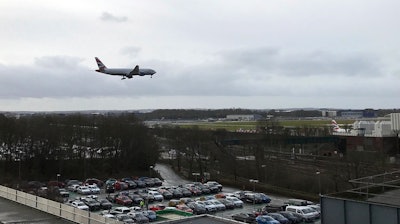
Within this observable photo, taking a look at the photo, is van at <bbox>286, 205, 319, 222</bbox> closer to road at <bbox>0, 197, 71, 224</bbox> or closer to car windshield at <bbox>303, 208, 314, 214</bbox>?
car windshield at <bbox>303, 208, 314, 214</bbox>

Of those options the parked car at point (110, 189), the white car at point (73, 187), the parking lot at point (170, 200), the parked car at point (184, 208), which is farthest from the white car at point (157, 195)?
the white car at point (73, 187)

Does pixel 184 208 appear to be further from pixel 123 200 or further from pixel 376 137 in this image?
pixel 376 137

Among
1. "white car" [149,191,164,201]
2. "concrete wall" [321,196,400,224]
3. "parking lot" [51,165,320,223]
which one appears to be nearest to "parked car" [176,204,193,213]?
"parking lot" [51,165,320,223]

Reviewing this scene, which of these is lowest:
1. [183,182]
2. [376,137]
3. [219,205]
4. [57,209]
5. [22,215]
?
[183,182]

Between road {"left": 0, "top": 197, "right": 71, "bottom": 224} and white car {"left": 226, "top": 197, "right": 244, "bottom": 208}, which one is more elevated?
road {"left": 0, "top": 197, "right": 71, "bottom": 224}

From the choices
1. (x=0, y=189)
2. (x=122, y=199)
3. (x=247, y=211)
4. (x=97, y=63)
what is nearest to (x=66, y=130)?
(x=97, y=63)

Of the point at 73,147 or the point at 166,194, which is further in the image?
the point at 73,147

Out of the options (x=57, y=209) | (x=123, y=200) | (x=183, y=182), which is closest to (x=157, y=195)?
(x=123, y=200)
